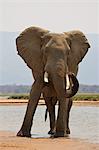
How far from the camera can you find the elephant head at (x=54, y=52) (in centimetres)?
1589

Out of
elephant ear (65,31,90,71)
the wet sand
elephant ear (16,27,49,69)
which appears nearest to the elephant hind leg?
elephant ear (16,27,49,69)

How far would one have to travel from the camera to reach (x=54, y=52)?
52.9ft

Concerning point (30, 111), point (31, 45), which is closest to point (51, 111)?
point (30, 111)

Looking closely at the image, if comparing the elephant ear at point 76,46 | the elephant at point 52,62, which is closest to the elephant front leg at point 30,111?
the elephant at point 52,62

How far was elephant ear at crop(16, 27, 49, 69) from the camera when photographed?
17.6 m

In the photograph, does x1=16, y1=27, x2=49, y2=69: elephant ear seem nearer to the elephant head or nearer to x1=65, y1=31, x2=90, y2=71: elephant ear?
the elephant head

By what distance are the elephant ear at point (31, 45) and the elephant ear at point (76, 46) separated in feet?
2.78

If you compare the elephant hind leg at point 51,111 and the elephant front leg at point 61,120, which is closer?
the elephant front leg at point 61,120

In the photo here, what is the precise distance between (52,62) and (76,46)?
2184mm

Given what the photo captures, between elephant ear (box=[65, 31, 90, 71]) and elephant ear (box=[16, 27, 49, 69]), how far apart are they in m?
0.85

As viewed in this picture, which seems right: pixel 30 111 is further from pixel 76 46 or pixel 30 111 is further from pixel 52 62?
pixel 76 46

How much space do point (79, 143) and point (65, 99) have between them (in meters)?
1.87

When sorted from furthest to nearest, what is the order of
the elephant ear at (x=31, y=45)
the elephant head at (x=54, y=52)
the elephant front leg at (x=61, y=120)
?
the elephant ear at (x=31, y=45) < the elephant head at (x=54, y=52) < the elephant front leg at (x=61, y=120)

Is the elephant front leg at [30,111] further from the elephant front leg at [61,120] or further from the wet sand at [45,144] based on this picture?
the wet sand at [45,144]
